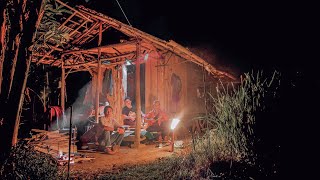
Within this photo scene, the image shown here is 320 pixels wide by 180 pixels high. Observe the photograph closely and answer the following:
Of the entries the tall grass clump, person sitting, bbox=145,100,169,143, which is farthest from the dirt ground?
the tall grass clump

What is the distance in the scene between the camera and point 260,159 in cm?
430

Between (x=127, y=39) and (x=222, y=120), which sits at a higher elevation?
(x=127, y=39)

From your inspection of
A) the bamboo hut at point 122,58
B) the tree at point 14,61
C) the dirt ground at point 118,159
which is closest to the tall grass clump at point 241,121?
the dirt ground at point 118,159

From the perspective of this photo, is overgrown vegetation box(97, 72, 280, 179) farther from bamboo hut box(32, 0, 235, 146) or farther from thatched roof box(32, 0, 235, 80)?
thatched roof box(32, 0, 235, 80)

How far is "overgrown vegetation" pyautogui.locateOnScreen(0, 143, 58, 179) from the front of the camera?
11.8 ft

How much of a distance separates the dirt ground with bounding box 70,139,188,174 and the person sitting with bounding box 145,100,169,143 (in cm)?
111

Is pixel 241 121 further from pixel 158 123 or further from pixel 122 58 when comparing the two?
pixel 122 58

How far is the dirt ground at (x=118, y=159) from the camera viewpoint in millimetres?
6159

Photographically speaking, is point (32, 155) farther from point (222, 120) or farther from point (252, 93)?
point (252, 93)

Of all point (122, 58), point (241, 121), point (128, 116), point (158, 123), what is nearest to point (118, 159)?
point (158, 123)

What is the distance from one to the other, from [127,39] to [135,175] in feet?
19.6

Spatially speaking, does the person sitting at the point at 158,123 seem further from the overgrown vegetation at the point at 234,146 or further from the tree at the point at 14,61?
the tree at the point at 14,61

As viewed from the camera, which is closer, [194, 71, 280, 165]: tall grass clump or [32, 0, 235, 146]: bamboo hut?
[194, 71, 280, 165]: tall grass clump

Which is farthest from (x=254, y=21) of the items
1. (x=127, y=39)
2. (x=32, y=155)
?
(x=32, y=155)
